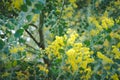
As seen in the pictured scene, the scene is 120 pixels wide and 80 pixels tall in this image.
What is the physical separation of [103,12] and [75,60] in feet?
9.49

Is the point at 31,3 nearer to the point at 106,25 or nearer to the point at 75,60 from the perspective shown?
the point at 75,60

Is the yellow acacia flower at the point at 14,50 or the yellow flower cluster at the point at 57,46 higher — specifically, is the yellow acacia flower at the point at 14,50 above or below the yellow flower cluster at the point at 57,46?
above

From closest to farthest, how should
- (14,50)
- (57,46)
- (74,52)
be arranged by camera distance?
1. (14,50)
2. (74,52)
3. (57,46)

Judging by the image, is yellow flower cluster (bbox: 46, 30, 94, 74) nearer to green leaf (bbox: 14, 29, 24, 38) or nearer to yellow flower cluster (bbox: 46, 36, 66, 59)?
yellow flower cluster (bbox: 46, 36, 66, 59)

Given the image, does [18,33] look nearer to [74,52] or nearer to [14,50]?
[14,50]

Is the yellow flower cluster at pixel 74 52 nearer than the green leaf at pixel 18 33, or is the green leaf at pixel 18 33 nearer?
the green leaf at pixel 18 33

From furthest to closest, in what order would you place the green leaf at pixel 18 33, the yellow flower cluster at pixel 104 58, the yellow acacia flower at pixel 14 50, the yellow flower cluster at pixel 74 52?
the yellow flower cluster at pixel 104 58 < the yellow flower cluster at pixel 74 52 < the yellow acacia flower at pixel 14 50 < the green leaf at pixel 18 33

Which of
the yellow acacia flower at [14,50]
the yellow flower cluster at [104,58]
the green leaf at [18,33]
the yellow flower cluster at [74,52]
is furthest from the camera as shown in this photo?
the yellow flower cluster at [104,58]

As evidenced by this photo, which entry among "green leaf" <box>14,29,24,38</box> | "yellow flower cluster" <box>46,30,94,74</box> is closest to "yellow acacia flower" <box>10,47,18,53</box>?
"green leaf" <box>14,29,24,38</box>

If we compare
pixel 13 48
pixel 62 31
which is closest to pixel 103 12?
pixel 62 31

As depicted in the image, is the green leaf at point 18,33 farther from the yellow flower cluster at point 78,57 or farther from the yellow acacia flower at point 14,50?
the yellow flower cluster at point 78,57

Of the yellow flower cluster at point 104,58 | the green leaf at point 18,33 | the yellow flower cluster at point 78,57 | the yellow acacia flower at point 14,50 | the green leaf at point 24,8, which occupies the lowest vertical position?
the yellow flower cluster at point 104,58

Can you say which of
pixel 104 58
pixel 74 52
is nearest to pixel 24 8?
pixel 74 52

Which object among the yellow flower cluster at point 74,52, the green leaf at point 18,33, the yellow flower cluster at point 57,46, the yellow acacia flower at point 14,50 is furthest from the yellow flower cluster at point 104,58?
the green leaf at point 18,33
